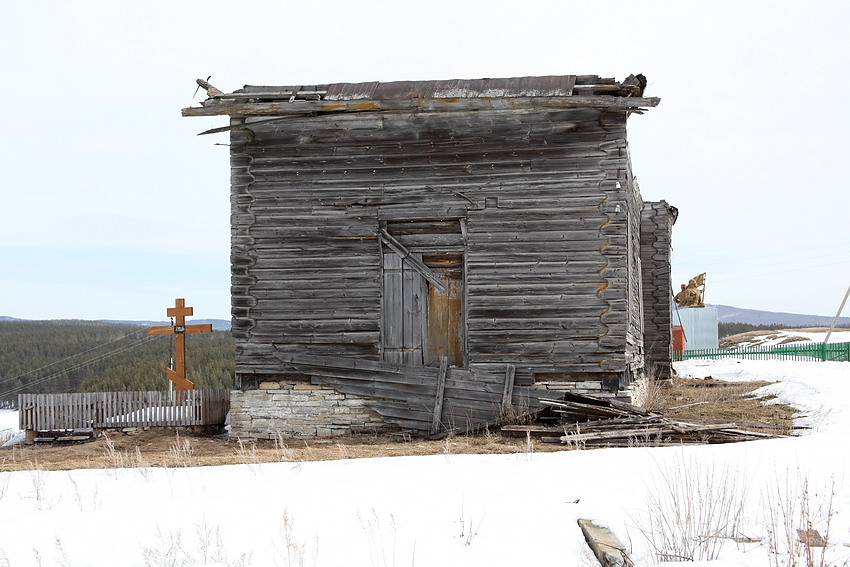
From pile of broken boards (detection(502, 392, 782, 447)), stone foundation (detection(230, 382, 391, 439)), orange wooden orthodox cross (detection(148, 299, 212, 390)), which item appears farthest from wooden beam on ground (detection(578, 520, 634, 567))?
orange wooden orthodox cross (detection(148, 299, 212, 390))

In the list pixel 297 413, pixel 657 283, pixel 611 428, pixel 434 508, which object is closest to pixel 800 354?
pixel 657 283

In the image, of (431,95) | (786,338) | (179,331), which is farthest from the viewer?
(786,338)

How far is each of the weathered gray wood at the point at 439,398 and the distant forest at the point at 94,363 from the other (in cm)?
1859

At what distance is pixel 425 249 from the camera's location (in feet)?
43.9

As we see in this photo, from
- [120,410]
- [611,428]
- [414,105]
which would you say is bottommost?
[120,410]

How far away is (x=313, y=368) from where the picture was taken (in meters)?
13.5

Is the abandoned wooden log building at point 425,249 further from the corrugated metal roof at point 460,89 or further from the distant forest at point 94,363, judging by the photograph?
the distant forest at point 94,363

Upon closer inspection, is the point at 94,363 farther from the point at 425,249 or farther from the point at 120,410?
the point at 425,249

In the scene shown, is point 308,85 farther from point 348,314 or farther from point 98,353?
point 98,353

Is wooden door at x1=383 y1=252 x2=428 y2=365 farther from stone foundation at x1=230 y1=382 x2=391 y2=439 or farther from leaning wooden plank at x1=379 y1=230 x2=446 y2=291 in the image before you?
stone foundation at x1=230 y1=382 x2=391 y2=439

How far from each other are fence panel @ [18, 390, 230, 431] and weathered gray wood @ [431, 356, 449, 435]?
5143 mm

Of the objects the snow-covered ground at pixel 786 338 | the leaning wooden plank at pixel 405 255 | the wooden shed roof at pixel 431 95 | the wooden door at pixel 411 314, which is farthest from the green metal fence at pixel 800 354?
the leaning wooden plank at pixel 405 255

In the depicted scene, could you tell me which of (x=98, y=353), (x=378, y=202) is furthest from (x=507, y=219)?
(x=98, y=353)

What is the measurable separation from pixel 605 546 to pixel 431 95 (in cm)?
951
